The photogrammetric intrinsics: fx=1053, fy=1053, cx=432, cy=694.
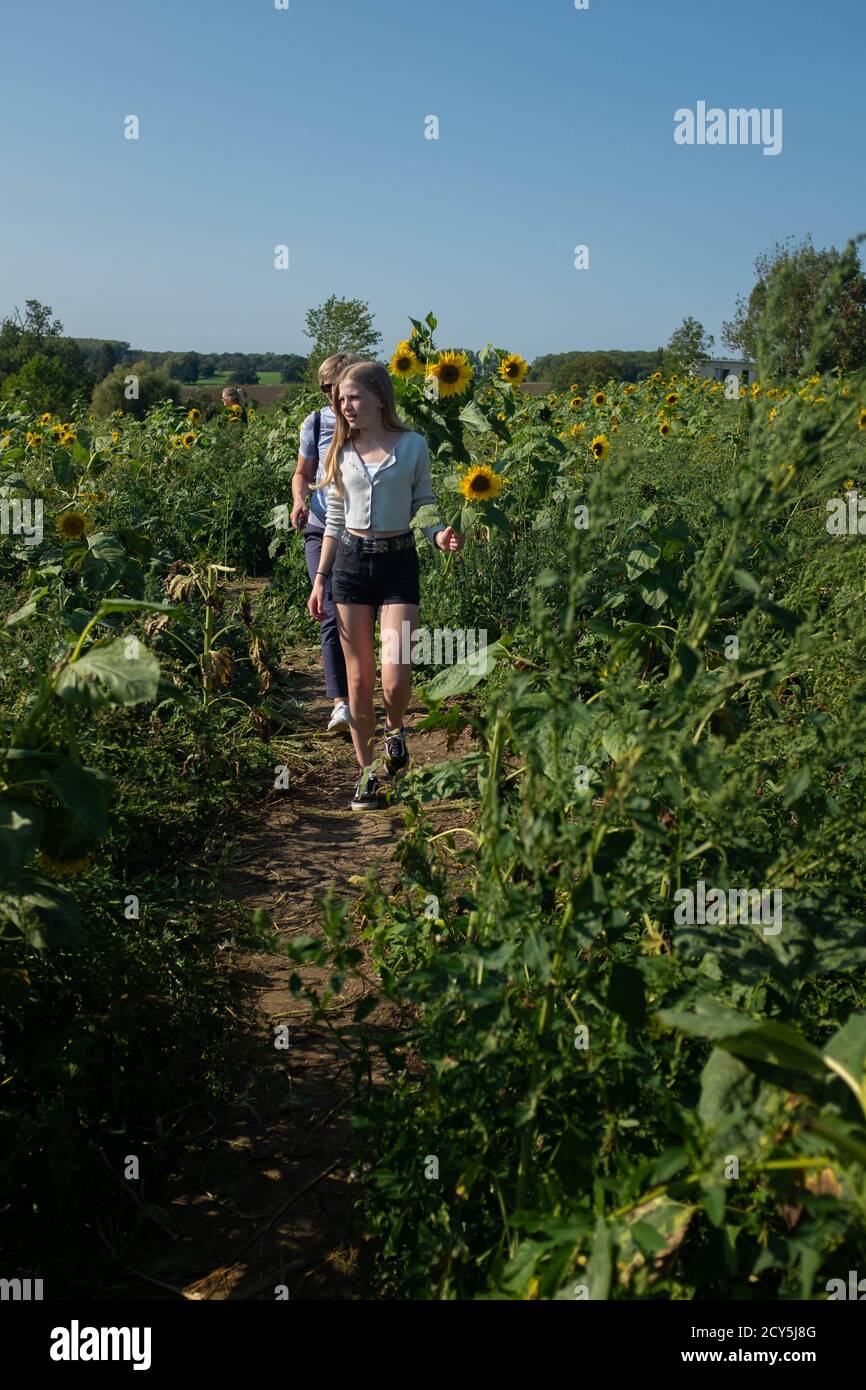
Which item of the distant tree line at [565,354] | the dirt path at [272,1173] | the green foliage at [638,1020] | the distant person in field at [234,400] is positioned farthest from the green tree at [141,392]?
the green foliage at [638,1020]

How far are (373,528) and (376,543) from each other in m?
0.06

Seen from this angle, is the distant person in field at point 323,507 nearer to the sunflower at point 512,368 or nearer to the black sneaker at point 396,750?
the black sneaker at point 396,750

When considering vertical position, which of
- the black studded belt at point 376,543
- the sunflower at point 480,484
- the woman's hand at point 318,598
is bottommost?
the woman's hand at point 318,598

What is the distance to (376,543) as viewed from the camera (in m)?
3.87

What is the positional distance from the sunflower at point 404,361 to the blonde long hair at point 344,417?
147 centimetres

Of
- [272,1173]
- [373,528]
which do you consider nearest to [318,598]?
[373,528]

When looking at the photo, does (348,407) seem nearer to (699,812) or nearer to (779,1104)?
(699,812)

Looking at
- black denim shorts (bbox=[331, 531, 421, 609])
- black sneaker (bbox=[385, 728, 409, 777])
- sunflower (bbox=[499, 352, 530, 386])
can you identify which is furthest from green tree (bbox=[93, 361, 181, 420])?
black sneaker (bbox=[385, 728, 409, 777])

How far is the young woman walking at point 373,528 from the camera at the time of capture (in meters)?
3.83

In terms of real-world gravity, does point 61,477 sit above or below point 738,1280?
above

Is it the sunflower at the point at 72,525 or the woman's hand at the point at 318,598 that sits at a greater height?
the sunflower at the point at 72,525

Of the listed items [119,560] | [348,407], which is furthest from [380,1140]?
[119,560]

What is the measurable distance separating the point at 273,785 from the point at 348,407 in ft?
4.93

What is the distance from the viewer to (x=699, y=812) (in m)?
1.73
